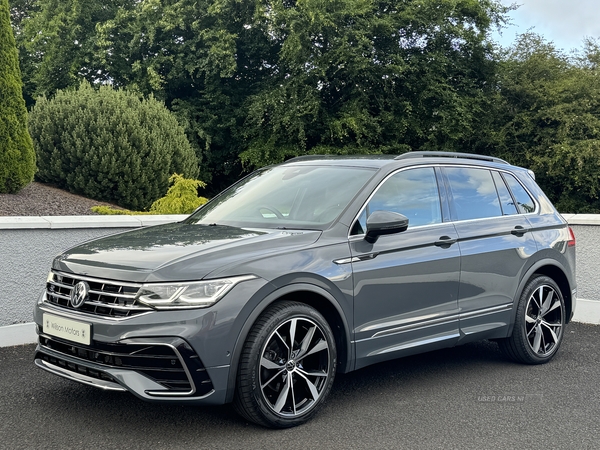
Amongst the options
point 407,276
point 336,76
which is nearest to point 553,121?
point 336,76

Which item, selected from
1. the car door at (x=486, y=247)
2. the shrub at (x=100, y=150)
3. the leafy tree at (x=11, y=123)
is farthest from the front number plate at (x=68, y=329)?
the shrub at (x=100, y=150)

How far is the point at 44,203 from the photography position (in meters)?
12.2

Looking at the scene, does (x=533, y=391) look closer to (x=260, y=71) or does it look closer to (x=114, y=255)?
(x=114, y=255)

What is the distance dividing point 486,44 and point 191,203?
20.9m

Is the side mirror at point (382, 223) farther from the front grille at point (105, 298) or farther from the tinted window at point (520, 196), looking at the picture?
the tinted window at point (520, 196)

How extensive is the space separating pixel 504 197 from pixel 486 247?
2.52ft

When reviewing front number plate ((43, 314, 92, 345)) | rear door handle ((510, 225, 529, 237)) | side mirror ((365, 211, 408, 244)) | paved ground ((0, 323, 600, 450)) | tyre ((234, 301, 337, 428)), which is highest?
side mirror ((365, 211, 408, 244))

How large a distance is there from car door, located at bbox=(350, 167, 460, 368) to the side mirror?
62 mm

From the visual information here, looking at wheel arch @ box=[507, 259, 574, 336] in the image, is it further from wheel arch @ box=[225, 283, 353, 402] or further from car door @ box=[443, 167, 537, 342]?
wheel arch @ box=[225, 283, 353, 402]

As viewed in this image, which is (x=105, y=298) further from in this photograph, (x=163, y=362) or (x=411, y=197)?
(x=411, y=197)

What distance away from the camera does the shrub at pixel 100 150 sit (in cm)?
1476

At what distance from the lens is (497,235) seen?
573 centimetres

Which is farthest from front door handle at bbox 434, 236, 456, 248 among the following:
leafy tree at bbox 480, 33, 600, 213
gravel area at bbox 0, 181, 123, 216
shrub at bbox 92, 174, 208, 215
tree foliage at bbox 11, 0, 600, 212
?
leafy tree at bbox 480, 33, 600, 213

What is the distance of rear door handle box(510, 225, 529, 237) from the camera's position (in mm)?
5887
